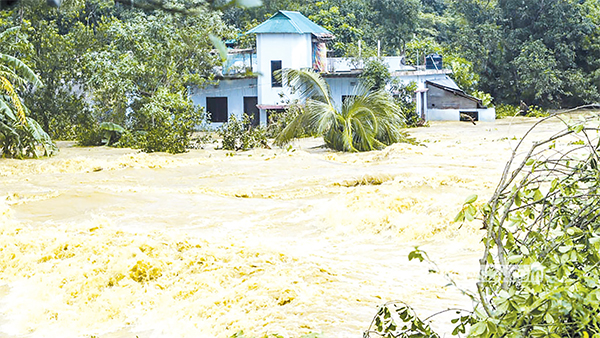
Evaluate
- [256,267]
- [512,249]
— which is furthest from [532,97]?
[512,249]

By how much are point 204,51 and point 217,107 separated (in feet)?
17.8

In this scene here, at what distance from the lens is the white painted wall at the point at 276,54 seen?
3094 centimetres

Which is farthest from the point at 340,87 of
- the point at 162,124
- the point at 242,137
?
the point at 162,124

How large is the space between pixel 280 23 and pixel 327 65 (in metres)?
3.75

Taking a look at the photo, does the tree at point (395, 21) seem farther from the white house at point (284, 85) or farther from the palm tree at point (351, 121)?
the palm tree at point (351, 121)

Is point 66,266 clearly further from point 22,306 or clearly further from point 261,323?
point 261,323

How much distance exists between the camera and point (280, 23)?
31.0m

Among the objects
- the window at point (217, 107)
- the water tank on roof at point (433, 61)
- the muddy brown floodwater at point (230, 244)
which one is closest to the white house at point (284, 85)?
the window at point (217, 107)

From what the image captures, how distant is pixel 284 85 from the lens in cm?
3022

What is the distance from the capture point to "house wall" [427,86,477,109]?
35500mm

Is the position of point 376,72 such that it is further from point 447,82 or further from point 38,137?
point 38,137

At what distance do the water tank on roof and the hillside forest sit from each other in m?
0.83

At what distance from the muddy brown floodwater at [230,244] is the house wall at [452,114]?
1761cm

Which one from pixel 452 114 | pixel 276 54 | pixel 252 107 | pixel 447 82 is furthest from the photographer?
pixel 447 82
